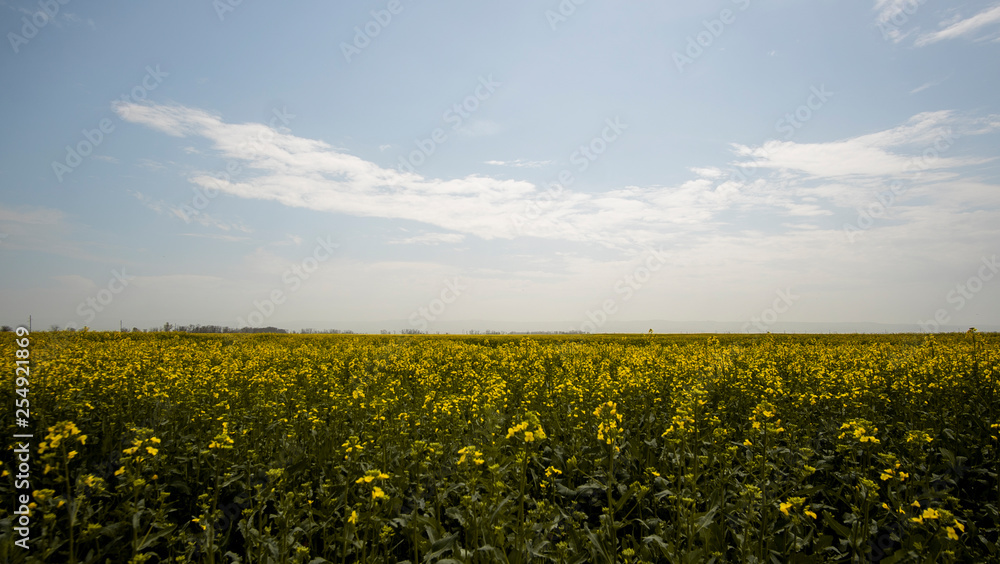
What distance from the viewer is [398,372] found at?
34.0ft

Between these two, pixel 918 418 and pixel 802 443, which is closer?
pixel 802 443

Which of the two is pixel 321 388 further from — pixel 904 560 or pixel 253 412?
pixel 904 560

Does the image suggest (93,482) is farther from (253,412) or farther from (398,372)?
(398,372)

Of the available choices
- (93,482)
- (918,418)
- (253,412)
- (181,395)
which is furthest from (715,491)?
(181,395)

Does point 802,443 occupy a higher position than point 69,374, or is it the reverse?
point 69,374

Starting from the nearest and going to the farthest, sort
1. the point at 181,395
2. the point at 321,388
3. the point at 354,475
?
the point at 354,475
the point at 181,395
the point at 321,388

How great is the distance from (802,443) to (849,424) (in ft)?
6.49

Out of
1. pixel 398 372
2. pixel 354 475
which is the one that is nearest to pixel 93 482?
pixel 354 475

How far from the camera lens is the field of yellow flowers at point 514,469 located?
3033mm

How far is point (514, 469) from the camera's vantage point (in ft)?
14.2

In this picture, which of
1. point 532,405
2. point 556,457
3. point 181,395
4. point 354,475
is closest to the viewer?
point 354,475

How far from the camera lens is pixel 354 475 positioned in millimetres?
4250

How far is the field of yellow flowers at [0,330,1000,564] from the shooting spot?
3033 mm

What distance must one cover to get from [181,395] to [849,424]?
847cm
